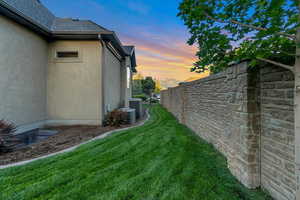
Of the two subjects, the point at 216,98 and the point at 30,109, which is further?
the point at 30,109

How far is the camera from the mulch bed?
3.58 meters

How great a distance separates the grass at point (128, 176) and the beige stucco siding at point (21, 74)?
10.9ft

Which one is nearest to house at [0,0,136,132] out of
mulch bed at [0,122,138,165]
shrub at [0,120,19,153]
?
mulch bed at [0,122,138,165]

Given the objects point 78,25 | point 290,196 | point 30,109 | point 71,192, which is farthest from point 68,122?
point 290,196

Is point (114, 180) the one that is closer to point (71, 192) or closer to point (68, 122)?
point (71, 192)

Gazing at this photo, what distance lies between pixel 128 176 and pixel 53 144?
3.11 m

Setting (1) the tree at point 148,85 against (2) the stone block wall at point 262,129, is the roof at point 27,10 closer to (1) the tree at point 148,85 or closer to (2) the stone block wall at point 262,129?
(2) the stone block wall at point 262,129

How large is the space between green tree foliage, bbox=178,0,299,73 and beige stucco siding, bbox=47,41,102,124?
5806 mm

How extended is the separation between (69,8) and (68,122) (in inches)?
276

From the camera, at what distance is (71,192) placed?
2.28 meters

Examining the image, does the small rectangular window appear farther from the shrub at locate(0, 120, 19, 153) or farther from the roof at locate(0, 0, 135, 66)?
the shrub at locate(0, 120, 19, 153)

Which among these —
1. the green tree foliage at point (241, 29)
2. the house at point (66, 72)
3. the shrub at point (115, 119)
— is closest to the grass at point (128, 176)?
the green tree foliage at point (241, 29)

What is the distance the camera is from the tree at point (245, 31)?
1.35 m

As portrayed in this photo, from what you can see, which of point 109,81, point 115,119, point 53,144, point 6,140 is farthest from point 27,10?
point 115,119
